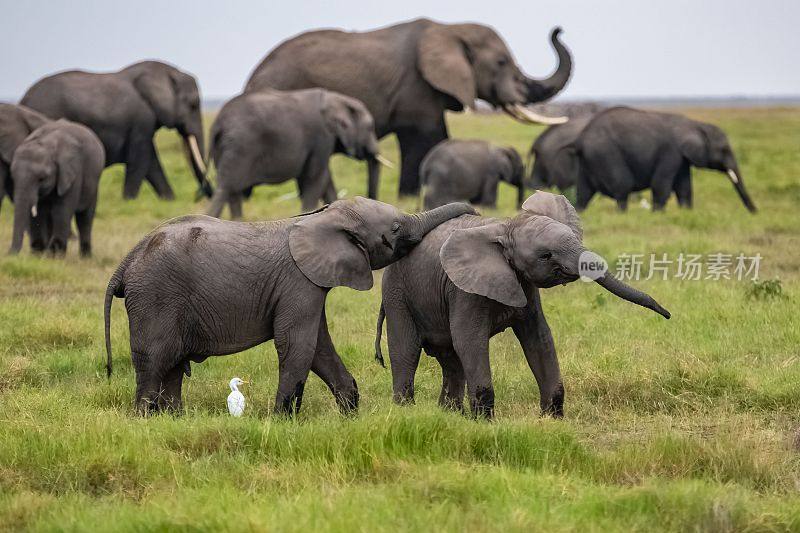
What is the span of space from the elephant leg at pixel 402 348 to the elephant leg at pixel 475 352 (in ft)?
1.71

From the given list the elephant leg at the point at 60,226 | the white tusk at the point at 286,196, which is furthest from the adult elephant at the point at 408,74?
the elephant leg at the point at 60,226

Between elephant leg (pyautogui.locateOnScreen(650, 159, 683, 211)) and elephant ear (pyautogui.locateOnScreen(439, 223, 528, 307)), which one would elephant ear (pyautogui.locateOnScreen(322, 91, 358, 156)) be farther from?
elephant ear (pyautogui.locateOnScreen(439, 223, 528, 307))

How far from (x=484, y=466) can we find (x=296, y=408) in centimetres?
155

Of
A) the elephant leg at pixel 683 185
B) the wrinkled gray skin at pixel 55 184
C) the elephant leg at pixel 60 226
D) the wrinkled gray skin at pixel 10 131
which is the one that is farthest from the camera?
the elephant leg at pixel 683 185

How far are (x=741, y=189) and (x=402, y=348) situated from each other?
1177 cm

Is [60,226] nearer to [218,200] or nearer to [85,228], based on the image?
[85,228]

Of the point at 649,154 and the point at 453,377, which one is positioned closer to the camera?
the point at 453,377

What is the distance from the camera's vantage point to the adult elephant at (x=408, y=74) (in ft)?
62.9

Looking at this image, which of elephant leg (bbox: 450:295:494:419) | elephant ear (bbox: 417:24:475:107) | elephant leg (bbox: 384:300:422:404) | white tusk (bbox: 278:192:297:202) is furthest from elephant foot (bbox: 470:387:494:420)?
white tusk (bbox: 278:192:297:202)

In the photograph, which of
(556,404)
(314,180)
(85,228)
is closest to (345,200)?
(556,404)

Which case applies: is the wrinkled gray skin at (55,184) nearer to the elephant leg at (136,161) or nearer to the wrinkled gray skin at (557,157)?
the elephant leg at (136,161)

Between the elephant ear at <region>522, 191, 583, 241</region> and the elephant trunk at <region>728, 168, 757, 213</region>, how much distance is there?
1113 cm

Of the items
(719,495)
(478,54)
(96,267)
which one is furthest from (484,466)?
(478,54)

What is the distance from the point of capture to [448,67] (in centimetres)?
1881
